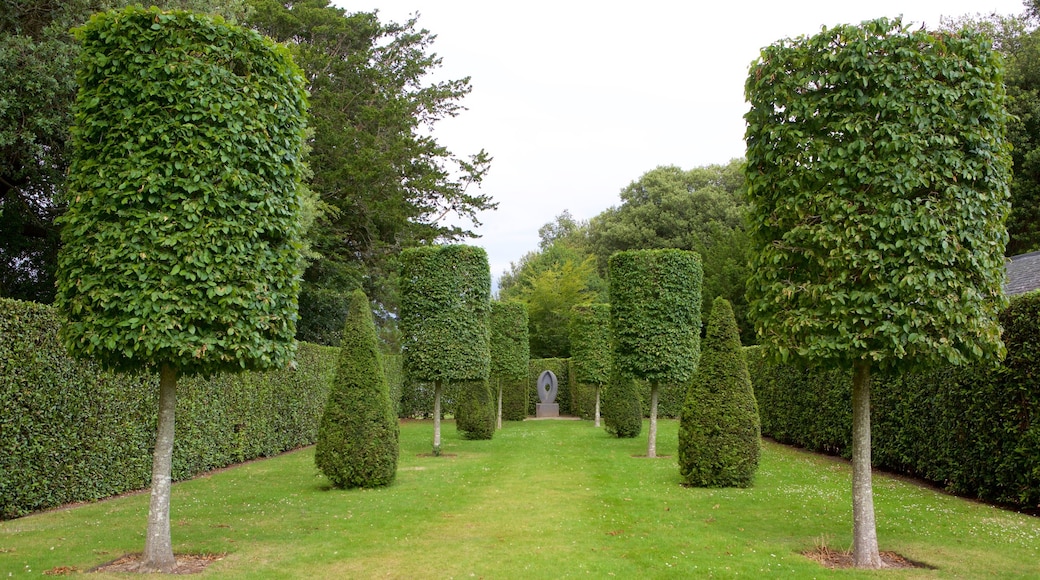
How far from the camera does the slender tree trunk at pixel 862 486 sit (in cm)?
743

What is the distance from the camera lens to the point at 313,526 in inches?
373

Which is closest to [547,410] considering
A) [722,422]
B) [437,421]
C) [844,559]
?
[437,421]

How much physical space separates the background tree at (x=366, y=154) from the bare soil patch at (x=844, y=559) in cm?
2034

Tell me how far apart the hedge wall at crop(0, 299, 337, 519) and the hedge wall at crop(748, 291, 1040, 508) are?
962cm

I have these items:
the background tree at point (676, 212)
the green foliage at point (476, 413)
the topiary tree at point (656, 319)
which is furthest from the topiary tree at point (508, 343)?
the background tree at point (676, 212)

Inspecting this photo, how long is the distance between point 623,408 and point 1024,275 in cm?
1107

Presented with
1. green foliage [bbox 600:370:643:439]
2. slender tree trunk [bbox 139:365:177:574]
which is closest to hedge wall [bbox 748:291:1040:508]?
green foliage [bbox 600:370:643:439]

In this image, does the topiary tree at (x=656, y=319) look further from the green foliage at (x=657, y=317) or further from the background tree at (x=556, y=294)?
the background tree at (x=556, y=294)

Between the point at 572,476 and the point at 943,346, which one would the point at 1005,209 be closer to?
the point at 943,346

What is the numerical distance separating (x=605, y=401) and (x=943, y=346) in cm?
1647

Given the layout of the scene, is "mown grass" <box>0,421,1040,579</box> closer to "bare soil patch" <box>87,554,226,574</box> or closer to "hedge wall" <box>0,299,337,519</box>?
"bare soil patch" <box>87,554,226,574</box>

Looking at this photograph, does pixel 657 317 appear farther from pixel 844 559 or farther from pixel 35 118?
pixel 35 118

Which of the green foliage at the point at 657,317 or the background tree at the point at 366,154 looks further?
the background tree at the point at 366,154

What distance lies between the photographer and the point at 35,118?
50.4ft
